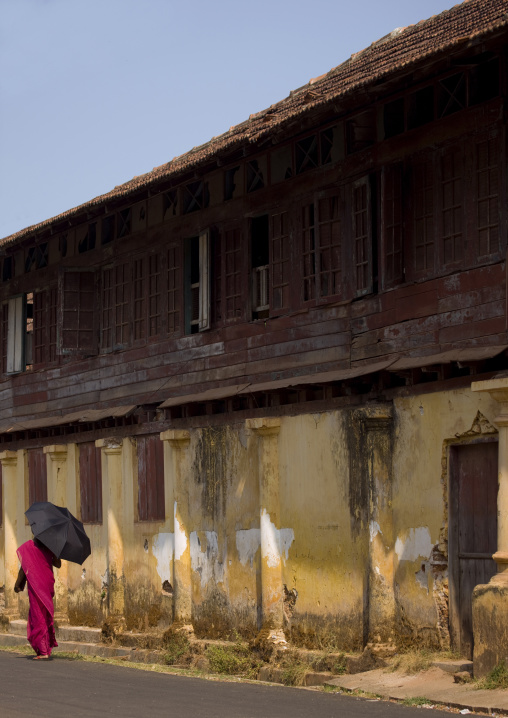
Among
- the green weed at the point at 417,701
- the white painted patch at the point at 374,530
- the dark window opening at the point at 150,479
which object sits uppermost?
the dark window opening at the point at 150,479

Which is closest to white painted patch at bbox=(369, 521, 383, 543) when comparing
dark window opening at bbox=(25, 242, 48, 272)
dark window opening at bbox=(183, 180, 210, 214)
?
dark window opening at bbox=(183, 180, 210, 214)

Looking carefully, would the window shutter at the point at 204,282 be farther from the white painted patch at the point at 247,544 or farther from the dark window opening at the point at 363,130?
the dark window opening at the point at 363,130

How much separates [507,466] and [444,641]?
73.6 inches

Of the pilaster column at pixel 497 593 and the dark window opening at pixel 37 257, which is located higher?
the dark window opening at pixel 37 257

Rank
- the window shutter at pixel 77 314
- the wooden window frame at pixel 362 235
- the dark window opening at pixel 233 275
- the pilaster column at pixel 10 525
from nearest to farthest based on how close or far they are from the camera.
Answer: the wooden window frame at pixel 362 235
the dark window opening at pixel 233 275
the window shutter at pixel 77 314
the pilaster column at pixel 10 525

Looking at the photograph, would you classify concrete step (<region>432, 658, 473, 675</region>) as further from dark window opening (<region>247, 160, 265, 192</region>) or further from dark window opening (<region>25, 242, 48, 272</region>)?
dark window opening (<region>25, 242, 48, 272</region>)

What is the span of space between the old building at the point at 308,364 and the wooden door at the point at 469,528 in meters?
0.02

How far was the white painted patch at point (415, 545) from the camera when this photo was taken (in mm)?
10727

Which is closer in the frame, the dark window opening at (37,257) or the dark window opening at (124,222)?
the dark window opening at (124,222)

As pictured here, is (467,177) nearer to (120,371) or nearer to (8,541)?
(120,371)

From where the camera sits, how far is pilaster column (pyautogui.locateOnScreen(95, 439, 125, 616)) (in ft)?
52.1

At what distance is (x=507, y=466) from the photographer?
9570 mm

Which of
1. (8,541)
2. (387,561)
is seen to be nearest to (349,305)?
(387,561)

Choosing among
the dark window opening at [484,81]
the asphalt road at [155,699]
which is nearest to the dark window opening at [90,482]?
the asphalt road at [155,699]
